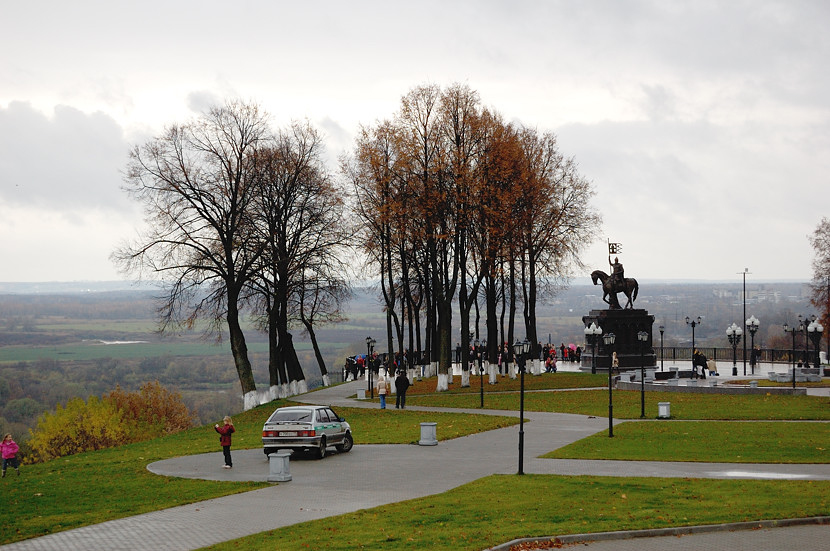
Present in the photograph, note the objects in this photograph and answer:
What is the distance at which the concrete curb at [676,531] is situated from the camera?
51.2 feet

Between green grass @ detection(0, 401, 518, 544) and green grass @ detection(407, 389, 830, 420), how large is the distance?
15.3ft

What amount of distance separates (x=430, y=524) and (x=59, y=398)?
345 feet

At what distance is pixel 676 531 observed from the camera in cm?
1600

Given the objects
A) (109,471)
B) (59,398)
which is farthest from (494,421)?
(59,398)

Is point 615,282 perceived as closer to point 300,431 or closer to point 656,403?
point 656,403

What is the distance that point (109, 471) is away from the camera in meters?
27.5

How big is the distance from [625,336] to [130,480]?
4212cm

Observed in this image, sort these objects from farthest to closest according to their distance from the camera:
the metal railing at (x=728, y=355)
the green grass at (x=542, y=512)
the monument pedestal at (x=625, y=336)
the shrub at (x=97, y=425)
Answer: the metal railing at (x=728, y=355) → the shrub at (x=97, y=425) → the monument pedestal at (x=625, y=336) → the green grass at (x=542, y=512)

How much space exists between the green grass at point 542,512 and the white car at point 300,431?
736cm

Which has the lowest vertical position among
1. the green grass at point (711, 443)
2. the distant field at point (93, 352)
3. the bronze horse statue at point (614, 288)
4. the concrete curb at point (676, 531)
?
the distant field at point (93, 352)

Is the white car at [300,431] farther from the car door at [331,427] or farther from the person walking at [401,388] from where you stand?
the person walking at [401,388]

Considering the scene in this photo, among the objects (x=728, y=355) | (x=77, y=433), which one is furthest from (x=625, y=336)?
(x=77, y=433)

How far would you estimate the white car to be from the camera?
2781 cm

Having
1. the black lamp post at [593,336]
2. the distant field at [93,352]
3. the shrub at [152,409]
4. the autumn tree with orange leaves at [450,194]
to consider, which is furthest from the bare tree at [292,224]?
the distant field at [93,352]
